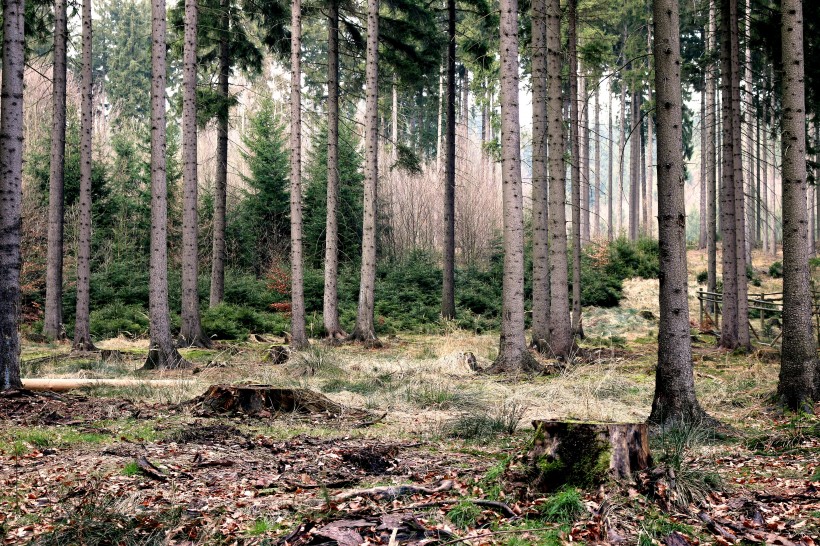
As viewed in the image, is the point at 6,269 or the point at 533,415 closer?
the point at 533,415

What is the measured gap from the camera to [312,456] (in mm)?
6367

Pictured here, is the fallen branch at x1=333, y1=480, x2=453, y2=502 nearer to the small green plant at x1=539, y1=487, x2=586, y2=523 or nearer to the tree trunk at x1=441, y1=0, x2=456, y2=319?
the small green plant at x1=539, y1=487, x2=586, y2=523

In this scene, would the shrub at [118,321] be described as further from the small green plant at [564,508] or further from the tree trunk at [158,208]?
the small green plant at [564,508]

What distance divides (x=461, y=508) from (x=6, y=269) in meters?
7.50

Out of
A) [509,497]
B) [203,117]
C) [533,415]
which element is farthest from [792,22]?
[203,117]

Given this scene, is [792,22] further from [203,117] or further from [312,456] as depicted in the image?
[203,117]

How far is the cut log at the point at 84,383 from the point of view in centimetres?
996

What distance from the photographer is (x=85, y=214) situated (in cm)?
1631

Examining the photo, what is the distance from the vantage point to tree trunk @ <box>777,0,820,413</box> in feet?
28.0

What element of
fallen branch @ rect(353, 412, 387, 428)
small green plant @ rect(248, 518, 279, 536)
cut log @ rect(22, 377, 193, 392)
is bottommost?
fallen branch @ rect(353, 412, 387, 428)

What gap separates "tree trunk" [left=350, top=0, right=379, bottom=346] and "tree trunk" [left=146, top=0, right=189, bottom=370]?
556cm

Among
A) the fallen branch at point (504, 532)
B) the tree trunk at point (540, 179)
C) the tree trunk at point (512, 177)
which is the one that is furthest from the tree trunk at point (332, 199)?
the fallen branch at point (504, 532)

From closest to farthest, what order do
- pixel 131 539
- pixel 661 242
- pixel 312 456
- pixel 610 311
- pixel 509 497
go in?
pixel 131 539 < pixel 509 497 < pixel 312 456 < pixel 661 242 < pixel 610 311

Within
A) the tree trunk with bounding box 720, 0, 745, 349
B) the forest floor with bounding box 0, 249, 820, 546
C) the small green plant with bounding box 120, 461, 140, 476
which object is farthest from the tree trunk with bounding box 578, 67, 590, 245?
the small green plant with bounding box 120, 461, 140, 476
